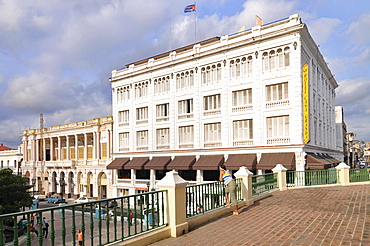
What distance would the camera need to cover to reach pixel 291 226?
8.35 metres

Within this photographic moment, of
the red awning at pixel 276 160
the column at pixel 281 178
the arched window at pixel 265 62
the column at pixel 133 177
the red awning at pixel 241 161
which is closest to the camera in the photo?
the column at pixel 281 178

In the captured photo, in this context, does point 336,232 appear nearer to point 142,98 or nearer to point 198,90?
point 198,90

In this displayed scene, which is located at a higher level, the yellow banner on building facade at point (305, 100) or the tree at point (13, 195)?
the yellow banner on building facade at point (305, 100)

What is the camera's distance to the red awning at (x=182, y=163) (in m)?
30.5

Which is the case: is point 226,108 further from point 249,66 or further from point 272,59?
point 272,59

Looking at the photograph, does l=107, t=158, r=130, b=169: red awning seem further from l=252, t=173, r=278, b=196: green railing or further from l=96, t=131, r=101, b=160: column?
l=252, t=173, r=278, b=196: green railing

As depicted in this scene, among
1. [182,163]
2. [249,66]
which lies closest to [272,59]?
[249,66]

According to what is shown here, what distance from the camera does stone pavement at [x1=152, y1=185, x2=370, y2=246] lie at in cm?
712

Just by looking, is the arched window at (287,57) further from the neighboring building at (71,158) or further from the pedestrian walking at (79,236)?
the neighboring building at (71,158)

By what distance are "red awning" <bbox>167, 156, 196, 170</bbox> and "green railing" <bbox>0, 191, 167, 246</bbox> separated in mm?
22697

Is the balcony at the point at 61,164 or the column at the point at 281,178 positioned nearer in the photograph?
the column at the point at 281,178

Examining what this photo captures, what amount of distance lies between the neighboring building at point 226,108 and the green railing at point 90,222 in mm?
19061

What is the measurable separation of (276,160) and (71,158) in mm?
41226

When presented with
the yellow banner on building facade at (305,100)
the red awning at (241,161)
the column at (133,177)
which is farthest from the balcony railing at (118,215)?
the column at (133,177)
